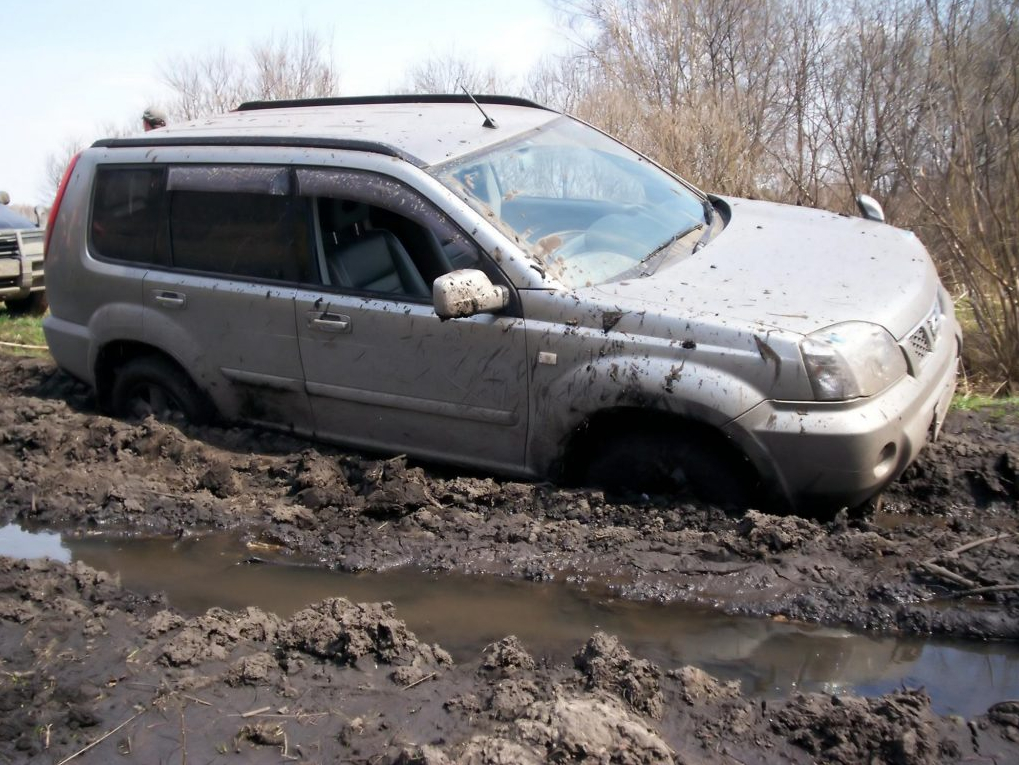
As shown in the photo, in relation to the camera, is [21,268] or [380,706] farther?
[21,268]

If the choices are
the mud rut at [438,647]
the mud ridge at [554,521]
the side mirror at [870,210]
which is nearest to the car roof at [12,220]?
the mud ridge at [554,521]

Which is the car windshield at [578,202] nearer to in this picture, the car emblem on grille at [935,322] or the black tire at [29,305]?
the car emblem on grille at [935,322]

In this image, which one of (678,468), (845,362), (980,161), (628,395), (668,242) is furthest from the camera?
(980,161)

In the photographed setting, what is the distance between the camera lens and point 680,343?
156 inches

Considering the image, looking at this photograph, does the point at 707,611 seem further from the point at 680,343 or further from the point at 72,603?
the point at 72,603

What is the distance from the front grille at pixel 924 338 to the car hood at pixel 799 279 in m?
0.04

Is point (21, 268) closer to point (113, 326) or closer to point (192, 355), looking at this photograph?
point (113, 326)

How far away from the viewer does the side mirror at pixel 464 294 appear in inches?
159

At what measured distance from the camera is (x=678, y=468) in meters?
4.17

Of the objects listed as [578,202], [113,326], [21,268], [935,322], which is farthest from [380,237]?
[21,268]

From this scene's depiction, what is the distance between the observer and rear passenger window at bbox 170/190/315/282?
16.3ft

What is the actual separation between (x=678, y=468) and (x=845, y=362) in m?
0.83

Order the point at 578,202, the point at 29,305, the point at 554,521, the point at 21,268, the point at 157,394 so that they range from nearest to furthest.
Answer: the point at 554,521 → the point at 578,202 → the point at 157,394 → the point at 21,268 → the point at 29,305

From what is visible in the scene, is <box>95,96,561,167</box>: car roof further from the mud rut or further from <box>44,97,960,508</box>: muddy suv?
the mud rut
